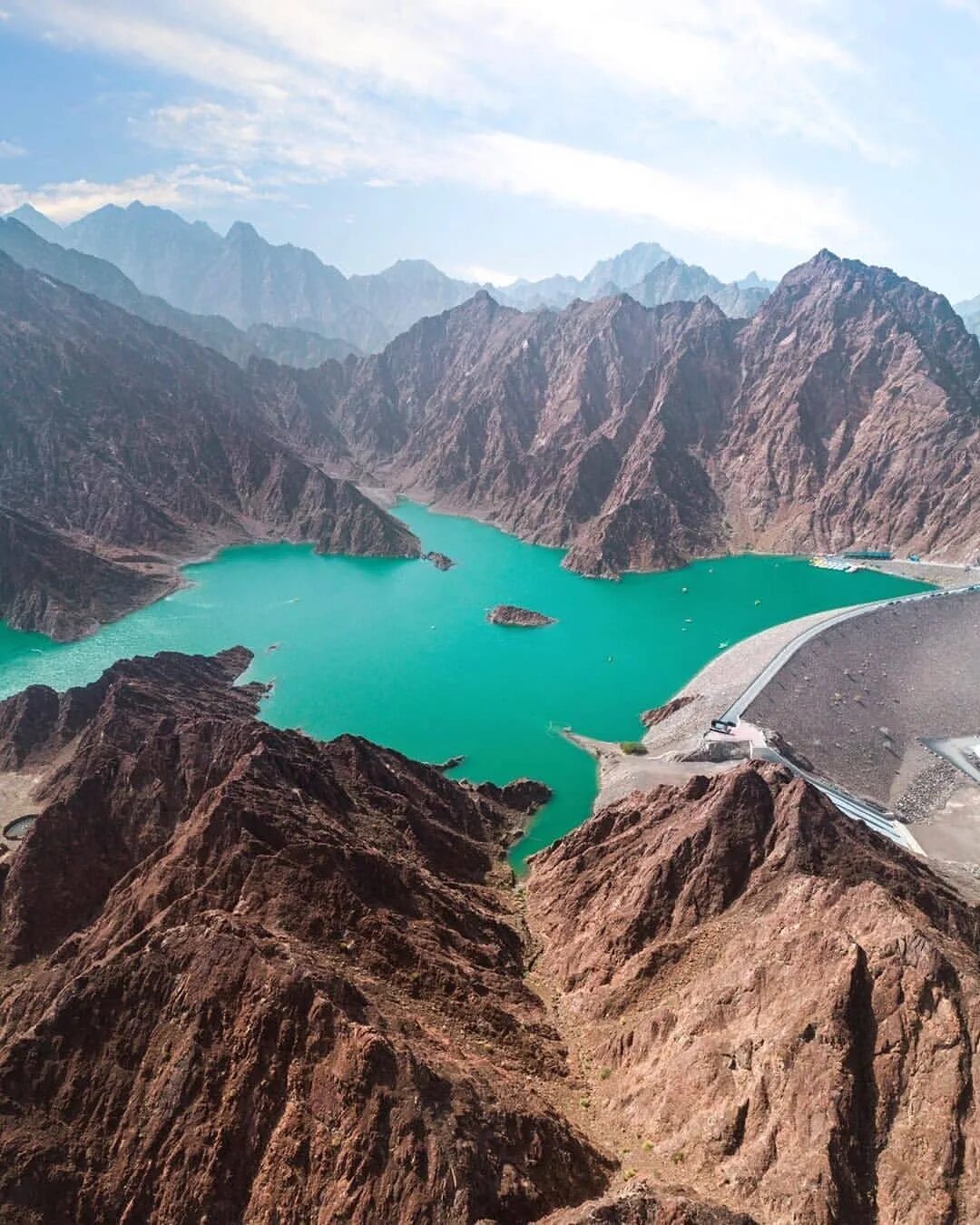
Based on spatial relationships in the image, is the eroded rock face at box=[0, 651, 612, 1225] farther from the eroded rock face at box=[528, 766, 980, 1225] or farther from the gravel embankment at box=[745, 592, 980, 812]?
the gravel embankment at box=[745, 592, 980, 812]

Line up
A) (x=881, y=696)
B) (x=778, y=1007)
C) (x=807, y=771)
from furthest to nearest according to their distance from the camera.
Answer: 1. (x=881, y=696)
2. (x=807, y=771)
3. (x=778, y=1007)

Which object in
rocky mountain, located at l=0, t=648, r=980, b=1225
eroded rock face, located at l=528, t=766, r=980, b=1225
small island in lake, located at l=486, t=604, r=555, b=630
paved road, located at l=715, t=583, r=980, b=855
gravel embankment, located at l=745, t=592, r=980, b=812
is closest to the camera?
rocky mountain, located at l=0, t=648, r=980, b=1225

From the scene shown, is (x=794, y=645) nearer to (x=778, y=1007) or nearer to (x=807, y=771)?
(x=807, y=771)

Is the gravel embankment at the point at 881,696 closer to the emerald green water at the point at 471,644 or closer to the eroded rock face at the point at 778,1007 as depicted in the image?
the emerald green water at the point at 471,644

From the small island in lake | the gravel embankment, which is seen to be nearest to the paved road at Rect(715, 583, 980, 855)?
the gravel embankment

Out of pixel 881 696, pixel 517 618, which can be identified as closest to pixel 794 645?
pixel 881 696
